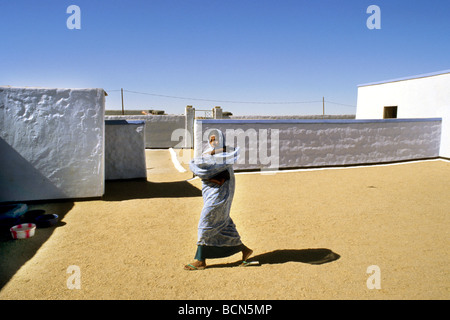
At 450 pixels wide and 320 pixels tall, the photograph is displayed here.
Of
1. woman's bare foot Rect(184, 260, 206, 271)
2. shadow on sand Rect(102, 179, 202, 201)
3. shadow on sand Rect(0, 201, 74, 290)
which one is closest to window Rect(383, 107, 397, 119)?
shadow on sand Rect(102, 179, 202, 201)

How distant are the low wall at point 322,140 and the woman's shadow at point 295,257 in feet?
19.9

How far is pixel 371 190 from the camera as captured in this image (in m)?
7.96

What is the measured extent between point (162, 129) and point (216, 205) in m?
15.8

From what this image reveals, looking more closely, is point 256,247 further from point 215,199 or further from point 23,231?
point 23,231

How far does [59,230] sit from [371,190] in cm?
711

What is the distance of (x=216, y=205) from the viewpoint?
3820 mm

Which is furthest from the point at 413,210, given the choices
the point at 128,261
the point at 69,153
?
the point at 69,153

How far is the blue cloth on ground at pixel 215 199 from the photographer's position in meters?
3.81

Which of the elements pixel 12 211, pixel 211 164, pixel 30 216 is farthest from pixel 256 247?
pixel 12 211

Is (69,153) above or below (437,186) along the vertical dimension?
above

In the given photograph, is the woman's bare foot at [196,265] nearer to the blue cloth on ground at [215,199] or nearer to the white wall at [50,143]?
the blue cloth on ground at [215,199]

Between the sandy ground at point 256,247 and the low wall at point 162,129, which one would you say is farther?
the low wall at point 162,129

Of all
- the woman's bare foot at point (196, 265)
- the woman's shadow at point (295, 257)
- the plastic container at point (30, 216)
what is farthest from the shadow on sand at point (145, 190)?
the woman's bare foot at point (196, 265)
